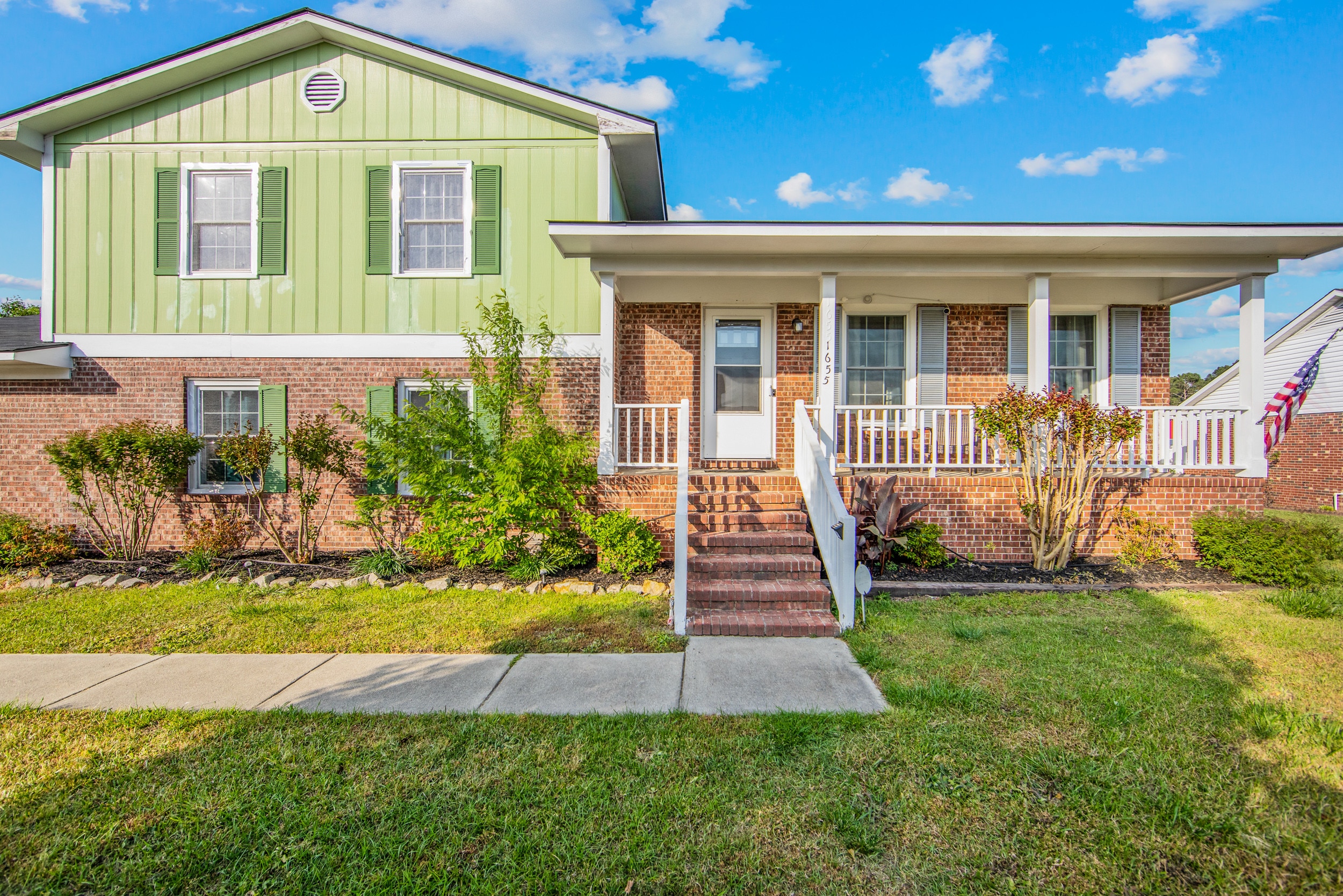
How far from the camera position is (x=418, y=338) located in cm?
808

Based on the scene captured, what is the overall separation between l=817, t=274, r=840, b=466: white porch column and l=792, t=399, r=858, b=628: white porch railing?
0.40 m

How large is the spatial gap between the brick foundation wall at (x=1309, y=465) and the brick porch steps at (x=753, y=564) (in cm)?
1539

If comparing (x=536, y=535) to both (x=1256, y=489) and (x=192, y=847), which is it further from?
(x=1256, y=489)

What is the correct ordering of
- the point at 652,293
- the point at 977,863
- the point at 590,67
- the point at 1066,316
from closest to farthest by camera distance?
the point at 977,863 < the point at 652,293 < the point at 1066,316 < the point at 590,67

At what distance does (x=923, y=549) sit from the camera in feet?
22.8

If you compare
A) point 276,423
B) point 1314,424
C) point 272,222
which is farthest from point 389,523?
point 1314,424

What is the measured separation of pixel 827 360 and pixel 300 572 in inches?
247

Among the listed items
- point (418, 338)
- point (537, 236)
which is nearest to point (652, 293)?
point (537, 236)

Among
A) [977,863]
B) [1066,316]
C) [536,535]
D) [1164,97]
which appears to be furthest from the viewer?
[1164,97]

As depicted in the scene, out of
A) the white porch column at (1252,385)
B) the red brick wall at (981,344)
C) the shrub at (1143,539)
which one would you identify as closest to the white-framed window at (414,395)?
the red brick wall at (981,344)

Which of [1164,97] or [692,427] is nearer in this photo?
[692,427]

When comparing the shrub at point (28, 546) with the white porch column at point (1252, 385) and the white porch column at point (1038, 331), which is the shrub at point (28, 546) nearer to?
the white porch column at point (1038, 331)

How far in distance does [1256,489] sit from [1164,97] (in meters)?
9.42

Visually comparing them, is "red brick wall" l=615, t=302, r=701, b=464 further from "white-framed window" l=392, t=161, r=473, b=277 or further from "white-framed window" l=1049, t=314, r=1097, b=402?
"white-framed window" l=1049, t=314, r=1097, b=402
